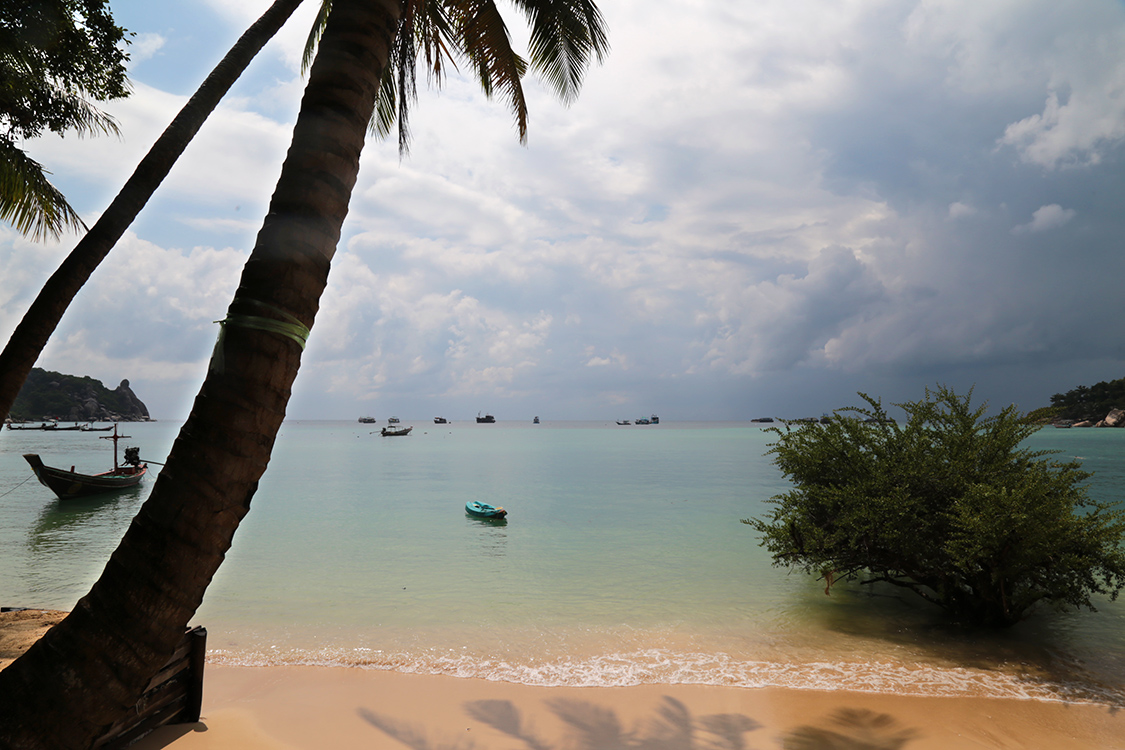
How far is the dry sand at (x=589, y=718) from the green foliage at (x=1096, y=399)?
140815 mm

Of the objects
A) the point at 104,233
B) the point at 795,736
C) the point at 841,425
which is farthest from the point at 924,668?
the point at 104,233

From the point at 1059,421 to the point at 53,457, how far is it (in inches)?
8483

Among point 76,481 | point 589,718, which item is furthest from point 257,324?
point 76,481

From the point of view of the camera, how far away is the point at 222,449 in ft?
6.90

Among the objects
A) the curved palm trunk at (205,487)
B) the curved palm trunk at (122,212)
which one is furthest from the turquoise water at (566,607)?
the curved palm trunk at (205,487)

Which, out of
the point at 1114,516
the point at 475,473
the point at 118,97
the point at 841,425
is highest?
the point at 118,97

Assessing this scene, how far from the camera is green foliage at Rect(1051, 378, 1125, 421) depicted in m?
112

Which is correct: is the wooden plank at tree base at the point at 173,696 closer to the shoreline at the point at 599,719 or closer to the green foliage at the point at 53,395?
the shoreline at the point at 599,719

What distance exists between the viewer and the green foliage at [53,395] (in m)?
128

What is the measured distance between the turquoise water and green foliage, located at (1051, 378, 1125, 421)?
5147 inches

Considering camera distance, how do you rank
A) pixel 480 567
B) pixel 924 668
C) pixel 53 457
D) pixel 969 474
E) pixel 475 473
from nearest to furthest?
pixel 924 668
pixel 969 474
pixel 480 567
pixel 475 473
pixel 53 457

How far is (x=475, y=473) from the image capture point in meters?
45.5

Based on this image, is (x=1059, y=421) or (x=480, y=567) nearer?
(x=480, y=567)

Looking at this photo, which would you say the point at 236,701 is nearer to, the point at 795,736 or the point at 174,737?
the point at 174,737
